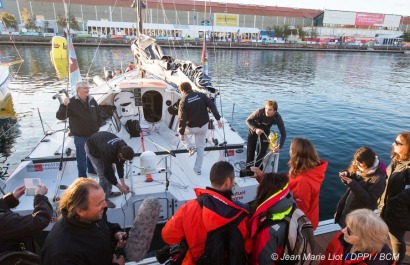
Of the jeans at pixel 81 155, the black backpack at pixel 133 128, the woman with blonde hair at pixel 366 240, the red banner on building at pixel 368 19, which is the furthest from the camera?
the red banner on building at pixel 368 19

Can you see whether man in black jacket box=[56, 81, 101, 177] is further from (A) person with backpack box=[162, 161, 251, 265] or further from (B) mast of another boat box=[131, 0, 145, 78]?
(B) mast of another boat box=[131, 0, 145, 78]

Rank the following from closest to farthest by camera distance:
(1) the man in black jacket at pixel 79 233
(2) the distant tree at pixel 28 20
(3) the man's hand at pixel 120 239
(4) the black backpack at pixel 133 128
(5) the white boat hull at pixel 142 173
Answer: (1) the man in black jacket at pixel 79 233, (3) the man's hand at pixel 120 239, (5) the white boat hull at pixel 142 173, (4) the black backpack at pixel 133 128, (2) the distant tree at pixel 28 20

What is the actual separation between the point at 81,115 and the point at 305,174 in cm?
394

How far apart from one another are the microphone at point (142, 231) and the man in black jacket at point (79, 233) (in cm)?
59

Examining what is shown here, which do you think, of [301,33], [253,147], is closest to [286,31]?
→ [301,33]

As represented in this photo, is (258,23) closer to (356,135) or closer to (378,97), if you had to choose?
(378,97)

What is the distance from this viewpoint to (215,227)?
1.94 meters

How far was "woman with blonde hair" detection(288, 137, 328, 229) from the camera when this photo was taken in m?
2.65

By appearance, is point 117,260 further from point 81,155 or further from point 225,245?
point 81,155

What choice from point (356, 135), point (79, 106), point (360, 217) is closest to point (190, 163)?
point (79, 106)

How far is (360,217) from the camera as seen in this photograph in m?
1.90

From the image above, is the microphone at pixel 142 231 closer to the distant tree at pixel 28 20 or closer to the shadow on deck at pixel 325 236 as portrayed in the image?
the shadow on deck at pixel 325 236

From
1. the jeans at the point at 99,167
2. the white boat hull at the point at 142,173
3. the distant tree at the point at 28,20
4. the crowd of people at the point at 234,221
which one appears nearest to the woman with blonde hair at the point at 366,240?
the crowd of people at the point at 234,221

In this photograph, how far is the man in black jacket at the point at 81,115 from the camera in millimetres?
4680
